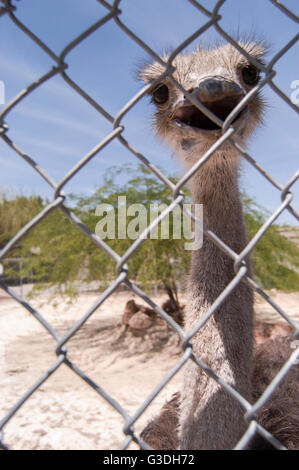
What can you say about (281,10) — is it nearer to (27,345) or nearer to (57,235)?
(57,235)

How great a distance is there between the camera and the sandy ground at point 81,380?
4191 mm

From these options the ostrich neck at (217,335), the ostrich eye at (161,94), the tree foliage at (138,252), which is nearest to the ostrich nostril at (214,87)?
the ostrich neck at (217,335)

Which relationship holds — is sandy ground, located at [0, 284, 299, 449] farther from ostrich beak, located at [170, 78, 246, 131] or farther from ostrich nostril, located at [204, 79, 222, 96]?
ostrich nostril, located at [204, 79, 222, 96]

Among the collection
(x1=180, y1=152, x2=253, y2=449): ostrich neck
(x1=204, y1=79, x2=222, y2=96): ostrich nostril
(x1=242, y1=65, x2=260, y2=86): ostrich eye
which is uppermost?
(x1=242, y1=65, x2=260, y2=86): ostrich eye

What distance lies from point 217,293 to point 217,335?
0.19 metres

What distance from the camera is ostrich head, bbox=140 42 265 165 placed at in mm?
1471

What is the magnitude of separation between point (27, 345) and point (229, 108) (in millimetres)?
7878

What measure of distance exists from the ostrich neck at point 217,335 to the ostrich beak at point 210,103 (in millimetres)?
351

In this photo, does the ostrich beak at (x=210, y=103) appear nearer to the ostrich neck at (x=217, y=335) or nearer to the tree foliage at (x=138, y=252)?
the ostrich neck at (x=217, y=335)

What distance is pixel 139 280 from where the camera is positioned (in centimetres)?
714

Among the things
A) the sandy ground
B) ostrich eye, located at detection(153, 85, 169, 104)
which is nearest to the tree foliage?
the sandy ground
